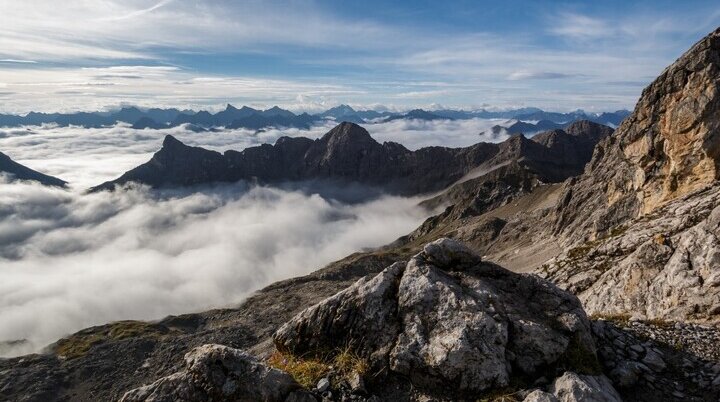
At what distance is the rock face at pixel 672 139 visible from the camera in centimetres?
5659

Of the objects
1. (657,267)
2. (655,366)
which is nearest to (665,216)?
(657,267)

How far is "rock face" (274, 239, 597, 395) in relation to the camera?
12.5 metres

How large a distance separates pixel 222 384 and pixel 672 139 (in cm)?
7397

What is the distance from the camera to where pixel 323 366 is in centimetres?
1355

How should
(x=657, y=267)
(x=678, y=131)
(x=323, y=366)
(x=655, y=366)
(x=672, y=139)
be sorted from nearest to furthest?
(x=323, y=366), (x=655, y=366), (x=657, y=267), (x=678, y=131), (x=672, y=139)

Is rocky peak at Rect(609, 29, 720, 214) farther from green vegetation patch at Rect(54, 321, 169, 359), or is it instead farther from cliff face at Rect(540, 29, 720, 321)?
green vegetation patch at Rect(54, 321, 169, 359)

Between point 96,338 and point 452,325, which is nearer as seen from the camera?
point 452,325

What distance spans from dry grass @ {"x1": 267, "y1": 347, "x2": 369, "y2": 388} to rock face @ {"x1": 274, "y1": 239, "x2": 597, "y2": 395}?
37 cm

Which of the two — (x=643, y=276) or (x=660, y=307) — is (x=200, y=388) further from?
(x=643, y=276)

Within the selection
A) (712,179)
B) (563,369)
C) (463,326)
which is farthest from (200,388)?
(712,179)

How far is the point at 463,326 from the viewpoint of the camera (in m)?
13.1

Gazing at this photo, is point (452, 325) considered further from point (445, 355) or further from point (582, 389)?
point (582, 389)

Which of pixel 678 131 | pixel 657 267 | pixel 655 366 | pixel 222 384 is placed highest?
pixel 678 131

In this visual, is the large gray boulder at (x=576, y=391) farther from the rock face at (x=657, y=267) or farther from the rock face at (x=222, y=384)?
the rock face at (x=657, y=267)
